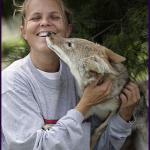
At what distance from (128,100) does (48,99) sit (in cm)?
43

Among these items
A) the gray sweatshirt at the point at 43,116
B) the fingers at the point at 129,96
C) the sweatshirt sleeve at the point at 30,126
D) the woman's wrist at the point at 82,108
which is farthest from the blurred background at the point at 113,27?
the sweatshirt sleeve at the point at 30,126

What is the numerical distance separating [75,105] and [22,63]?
37 cm

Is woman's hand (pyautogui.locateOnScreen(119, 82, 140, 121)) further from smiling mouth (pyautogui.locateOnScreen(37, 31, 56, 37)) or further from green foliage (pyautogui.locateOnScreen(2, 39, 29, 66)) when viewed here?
green foliage (pyautogui.locateOnScreen(2, 39, 29, 66))

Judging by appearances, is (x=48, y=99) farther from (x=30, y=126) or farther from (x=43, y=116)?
(x=30, y=126)

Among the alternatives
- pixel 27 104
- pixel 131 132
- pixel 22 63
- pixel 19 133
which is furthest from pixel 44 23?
pixel 131 132

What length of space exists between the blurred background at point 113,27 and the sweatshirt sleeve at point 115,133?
0.39 metres

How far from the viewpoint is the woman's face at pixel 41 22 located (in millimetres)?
2531

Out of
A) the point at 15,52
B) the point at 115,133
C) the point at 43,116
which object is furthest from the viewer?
the point at 15,52

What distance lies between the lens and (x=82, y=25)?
10.4 ft

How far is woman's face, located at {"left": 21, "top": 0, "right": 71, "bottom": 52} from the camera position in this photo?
2.53 meters

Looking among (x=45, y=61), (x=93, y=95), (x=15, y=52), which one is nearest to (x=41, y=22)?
(x=45, y=61)

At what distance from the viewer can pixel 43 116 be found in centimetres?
248

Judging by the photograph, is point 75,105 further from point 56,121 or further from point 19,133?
point 19,133

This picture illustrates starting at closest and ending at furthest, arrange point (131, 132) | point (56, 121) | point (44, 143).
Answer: point (44, 143) → point (56, 121) → point (131, 132)
